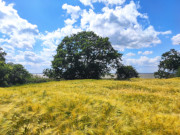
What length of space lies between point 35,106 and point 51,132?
1010mm

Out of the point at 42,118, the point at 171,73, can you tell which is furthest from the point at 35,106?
the point at 171,73

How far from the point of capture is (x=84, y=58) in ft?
81.0

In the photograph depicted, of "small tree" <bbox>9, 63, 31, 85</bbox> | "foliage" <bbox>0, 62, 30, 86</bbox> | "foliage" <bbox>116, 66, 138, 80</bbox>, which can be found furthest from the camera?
"foliage" <bbox>116, 66, 138, 80</bbox>

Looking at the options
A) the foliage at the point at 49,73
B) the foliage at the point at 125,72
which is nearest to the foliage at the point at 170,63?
the foliage at the point at 125,72

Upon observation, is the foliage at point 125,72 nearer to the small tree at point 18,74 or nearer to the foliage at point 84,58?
the foliage at point 84,58

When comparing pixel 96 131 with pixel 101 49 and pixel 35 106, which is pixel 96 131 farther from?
pixel 101 49

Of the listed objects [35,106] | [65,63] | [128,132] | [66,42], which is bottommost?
[128,132]

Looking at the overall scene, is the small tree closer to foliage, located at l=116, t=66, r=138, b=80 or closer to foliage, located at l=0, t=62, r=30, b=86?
foliage, located at l=0, t=62, r=30, b=86

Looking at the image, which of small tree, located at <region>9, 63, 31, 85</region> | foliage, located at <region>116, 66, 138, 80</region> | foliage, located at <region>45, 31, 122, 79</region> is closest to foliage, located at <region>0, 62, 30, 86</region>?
small tree, located at <region>9, 63, 31, 85</region>

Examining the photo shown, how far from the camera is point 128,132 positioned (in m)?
2.15

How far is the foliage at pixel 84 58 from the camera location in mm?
23219

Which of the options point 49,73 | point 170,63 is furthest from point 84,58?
point 170,63

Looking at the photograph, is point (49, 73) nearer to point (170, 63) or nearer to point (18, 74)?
point (18, 74)

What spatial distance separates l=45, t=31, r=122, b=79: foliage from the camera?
23.2m
